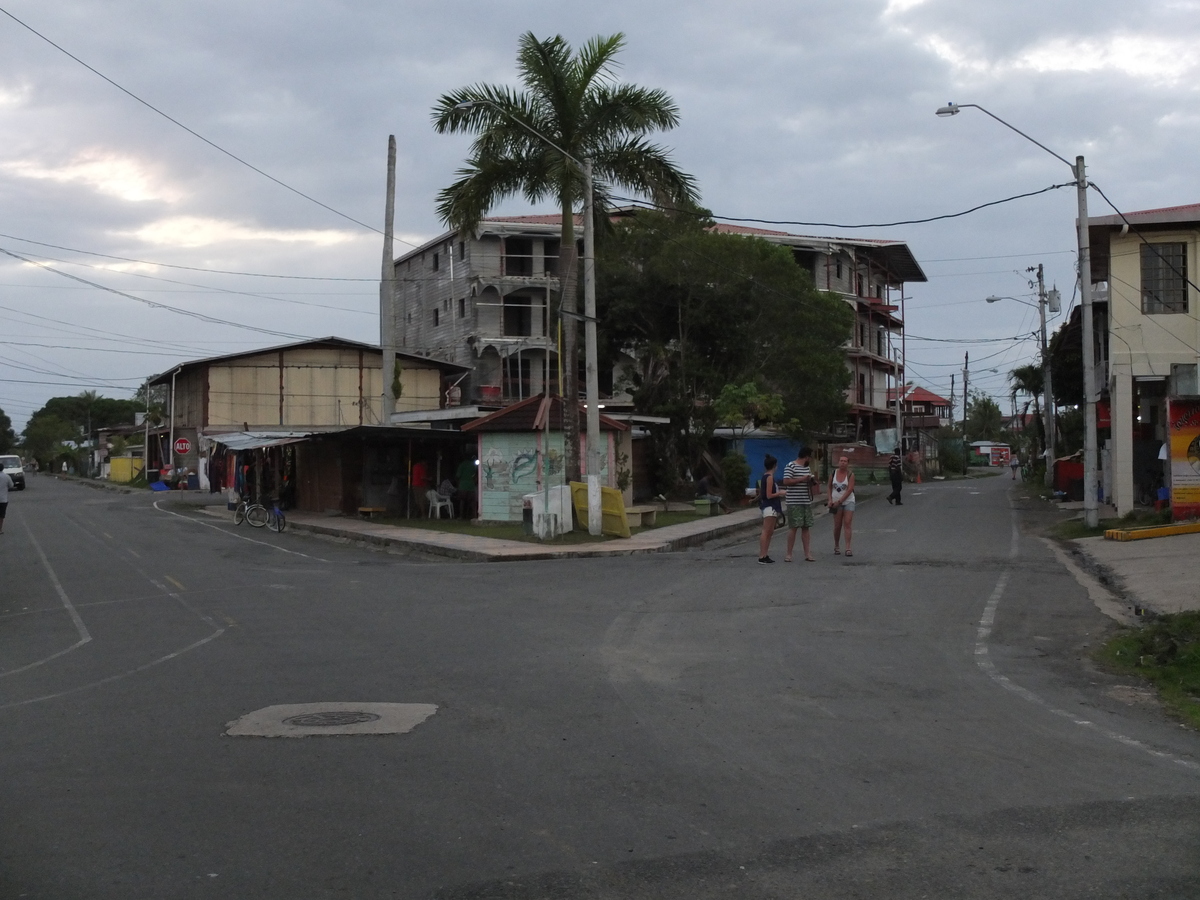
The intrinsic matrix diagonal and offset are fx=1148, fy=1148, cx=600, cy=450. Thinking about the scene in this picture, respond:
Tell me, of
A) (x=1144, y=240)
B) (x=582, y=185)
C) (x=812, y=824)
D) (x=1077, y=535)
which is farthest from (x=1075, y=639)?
(x=1144, y=240)

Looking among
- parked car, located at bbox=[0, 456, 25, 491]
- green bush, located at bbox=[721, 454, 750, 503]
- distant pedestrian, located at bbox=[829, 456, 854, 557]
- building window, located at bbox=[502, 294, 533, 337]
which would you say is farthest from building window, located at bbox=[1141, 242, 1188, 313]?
parked car, located at bbox=[0, 456, 25, 491]

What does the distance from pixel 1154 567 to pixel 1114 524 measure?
28.4ft

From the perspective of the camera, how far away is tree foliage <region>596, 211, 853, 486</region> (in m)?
38.2

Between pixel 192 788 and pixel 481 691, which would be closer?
pixel 192 788

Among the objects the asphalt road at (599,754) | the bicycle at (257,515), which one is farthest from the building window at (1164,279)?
the bicycle at (257,515)

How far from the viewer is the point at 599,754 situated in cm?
669

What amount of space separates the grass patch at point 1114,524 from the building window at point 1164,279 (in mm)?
4854

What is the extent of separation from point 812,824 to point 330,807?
2.36 metres

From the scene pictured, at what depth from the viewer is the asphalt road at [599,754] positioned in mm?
Result: 4859

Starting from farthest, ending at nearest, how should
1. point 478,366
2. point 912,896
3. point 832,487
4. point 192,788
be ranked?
point 478,366 < point 832,487 < point 192,788 < point 912,896

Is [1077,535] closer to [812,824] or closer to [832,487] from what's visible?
[832,487]

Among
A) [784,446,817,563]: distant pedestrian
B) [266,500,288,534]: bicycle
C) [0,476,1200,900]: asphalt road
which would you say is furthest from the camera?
[266,500,288,534]: bicycle

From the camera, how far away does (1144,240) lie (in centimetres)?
2689

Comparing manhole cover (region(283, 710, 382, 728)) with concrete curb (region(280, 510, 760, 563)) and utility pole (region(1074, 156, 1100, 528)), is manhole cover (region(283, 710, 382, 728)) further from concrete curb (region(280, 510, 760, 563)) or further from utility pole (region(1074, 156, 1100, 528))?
utility pole (region(1074, 156, 1100, 528))
